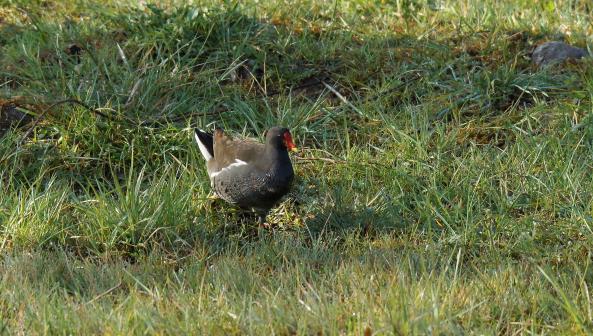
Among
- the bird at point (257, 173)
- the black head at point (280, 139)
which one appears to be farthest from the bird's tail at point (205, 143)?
the black head at point (280, 139)

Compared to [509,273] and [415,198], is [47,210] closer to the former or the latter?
[415,198]

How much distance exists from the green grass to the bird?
185 mm

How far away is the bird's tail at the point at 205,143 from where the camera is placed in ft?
19.1

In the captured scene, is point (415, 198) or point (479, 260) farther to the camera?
point (415, 198)

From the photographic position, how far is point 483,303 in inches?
165

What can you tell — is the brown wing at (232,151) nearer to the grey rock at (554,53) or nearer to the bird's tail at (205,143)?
the bird's tail at (205,143)

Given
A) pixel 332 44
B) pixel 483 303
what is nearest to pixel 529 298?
pixel 483 303

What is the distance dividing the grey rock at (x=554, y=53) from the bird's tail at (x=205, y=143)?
2427 mm

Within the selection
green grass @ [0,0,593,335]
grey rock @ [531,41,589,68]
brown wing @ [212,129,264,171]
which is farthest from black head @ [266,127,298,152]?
grey rock @ [531,41,589,68]

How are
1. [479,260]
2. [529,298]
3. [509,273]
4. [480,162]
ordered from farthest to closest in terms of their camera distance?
[480,162], [479,260], [509,273], [529,298]

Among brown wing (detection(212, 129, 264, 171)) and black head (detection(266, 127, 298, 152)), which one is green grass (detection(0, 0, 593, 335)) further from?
black head (detection(266, 127, 298, 152))

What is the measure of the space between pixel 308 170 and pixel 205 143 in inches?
25.6

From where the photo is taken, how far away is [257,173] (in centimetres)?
544

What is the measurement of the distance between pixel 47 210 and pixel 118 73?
5.44 ft
